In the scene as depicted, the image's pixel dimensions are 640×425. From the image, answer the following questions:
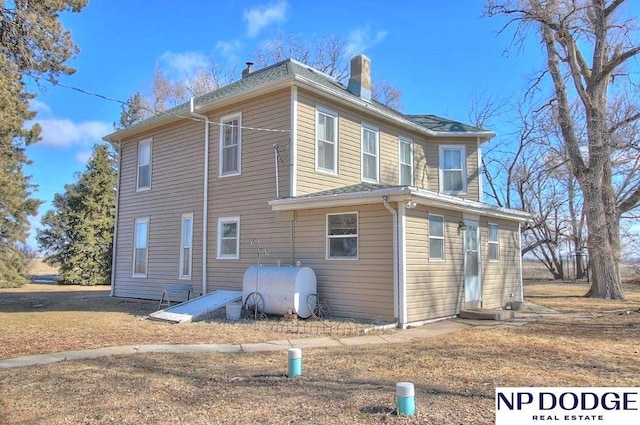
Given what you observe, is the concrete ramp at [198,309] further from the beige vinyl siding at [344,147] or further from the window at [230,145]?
the window at [230,145]

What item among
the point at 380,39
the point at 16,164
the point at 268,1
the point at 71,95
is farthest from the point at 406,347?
the point at 16,164

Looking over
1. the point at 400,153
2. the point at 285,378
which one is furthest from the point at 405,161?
the point at 285,378

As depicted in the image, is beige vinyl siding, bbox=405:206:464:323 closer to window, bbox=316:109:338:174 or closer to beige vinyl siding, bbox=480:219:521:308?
beige vinyl siding, bbox=480:219:521:308

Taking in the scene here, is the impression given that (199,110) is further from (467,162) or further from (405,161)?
(467,162)

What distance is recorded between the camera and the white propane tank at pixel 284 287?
10039mm

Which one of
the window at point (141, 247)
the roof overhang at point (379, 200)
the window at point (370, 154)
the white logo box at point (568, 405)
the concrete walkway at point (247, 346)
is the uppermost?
the window at point (370, 154)

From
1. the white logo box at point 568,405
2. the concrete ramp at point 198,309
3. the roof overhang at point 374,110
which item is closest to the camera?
the white logo box at point 568,405

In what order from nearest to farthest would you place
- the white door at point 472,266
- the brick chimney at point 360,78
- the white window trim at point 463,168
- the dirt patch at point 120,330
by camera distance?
the dirt patch at point 120,330 < the white door at point 472,266 < the brick chimney at point 360,78 < the white window trim at point 463,168

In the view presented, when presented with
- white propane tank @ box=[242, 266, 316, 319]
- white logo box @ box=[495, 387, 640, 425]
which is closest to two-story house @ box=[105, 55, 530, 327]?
white propane tank @ box=[242, 266, 316, 319]

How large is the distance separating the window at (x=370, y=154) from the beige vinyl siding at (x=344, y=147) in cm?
18

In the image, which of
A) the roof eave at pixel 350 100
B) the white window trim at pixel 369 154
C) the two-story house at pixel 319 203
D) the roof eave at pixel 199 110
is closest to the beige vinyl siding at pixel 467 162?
the two-story house at pixel 319 203

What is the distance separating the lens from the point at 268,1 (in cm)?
1594

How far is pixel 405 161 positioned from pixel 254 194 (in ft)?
17.6

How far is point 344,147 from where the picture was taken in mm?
12711
